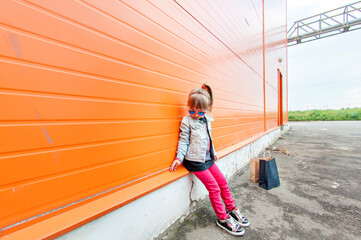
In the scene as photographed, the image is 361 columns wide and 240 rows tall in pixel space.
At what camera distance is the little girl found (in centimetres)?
184

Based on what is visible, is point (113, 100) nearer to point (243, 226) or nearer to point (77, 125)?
point (77, 125)

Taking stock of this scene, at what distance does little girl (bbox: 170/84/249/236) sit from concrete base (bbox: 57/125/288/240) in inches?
10.2

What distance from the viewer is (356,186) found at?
2.71m

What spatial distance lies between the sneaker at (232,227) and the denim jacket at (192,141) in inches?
29.0

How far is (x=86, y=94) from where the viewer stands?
3.88 feet

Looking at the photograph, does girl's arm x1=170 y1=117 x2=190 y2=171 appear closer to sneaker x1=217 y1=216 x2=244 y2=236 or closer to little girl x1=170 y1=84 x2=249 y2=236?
little girl x1=170 y1=84 x2=249 y2=236

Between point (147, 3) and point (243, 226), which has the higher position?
point (147, 3)

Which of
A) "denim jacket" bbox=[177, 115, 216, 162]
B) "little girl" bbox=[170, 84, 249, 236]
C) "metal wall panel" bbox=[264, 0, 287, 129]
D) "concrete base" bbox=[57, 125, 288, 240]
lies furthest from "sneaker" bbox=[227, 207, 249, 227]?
"metal wall panel" bbox=[264, 0, 287, 129]

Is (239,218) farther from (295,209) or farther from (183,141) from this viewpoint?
(183,141)

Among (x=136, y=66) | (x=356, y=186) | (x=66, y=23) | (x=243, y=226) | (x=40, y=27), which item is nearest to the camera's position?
(x=40, y=27)

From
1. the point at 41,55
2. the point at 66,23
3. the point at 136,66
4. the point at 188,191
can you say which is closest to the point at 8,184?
the point at 41,55

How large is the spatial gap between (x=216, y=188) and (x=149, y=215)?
82 centimetres

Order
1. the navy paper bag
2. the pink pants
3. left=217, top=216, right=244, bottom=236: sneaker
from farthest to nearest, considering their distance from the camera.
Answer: the navy paper bag
the pink pants
left=217, top=216, right=244, bottom=236: sneaker

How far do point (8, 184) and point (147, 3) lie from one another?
6.09ft
